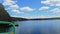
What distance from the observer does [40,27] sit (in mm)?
1650

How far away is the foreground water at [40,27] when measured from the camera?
1.64 meters

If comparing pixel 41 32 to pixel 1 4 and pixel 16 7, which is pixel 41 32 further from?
pixel 1 4

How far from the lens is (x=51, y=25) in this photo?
5.47 ft

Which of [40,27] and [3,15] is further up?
[3,15]

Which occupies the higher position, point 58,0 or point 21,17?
point 58,0

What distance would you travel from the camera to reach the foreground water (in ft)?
5.39

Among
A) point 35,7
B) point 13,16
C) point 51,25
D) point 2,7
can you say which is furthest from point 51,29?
point 2,7

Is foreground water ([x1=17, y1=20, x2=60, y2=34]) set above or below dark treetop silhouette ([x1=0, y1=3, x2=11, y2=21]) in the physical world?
below

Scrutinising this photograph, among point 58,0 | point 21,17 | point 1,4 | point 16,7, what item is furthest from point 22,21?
point 58,0

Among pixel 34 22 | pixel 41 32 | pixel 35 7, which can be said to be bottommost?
pixel 41 32

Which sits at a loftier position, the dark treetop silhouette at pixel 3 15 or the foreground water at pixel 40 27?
the dark treetop silhouette at pixel 3 15

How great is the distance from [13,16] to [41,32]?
372 millimetres

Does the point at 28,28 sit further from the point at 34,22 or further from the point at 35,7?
the point at 35,7

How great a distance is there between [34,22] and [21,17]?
0.53 ft
